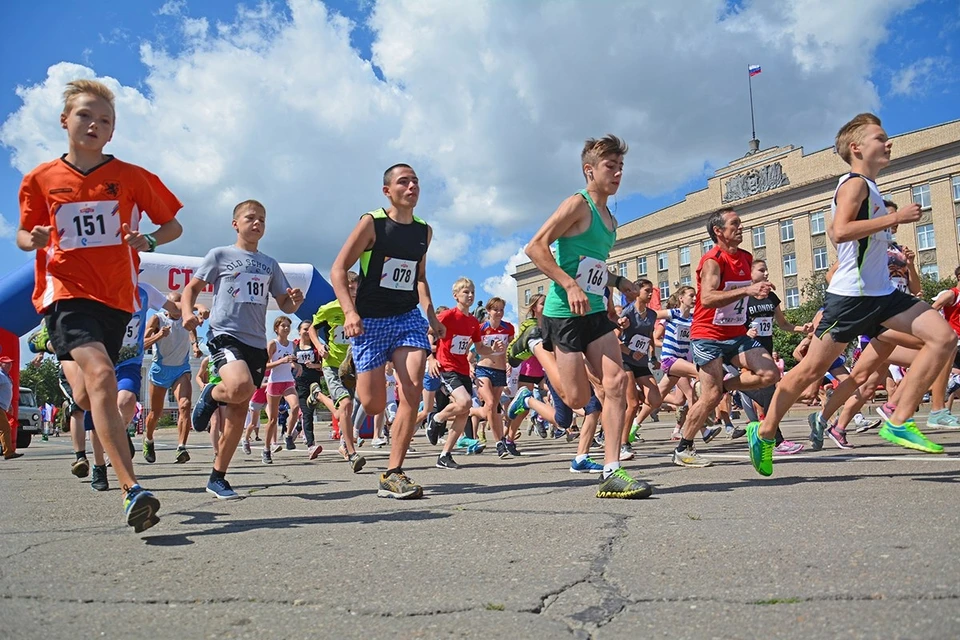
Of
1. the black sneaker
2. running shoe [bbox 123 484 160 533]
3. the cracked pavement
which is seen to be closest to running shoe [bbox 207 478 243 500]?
the cracked pavement

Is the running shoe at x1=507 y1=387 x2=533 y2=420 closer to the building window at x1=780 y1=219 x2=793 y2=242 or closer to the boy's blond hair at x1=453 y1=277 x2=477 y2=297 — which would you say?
the boy's blond hair at x1=453 y1=277 x2=477 y2=297

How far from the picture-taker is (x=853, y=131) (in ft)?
16.9

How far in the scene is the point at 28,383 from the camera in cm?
9106

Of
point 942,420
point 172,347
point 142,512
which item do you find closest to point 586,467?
point 142,512

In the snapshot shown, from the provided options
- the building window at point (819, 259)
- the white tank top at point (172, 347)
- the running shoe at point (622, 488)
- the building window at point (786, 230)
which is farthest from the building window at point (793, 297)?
the running shoe at point (622, 488)

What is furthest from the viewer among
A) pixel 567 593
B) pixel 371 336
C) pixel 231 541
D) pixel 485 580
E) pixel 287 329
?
pixel 287 329

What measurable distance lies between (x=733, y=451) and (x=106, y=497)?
19.6ft

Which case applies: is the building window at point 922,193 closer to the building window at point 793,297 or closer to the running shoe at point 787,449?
the building window at point 793,297

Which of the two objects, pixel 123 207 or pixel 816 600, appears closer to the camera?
pixel 816 600

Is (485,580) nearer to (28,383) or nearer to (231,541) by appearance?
(231,541)

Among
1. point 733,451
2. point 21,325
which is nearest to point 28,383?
point 21,325

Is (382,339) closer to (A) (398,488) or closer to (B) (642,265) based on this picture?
(A) (398,488)

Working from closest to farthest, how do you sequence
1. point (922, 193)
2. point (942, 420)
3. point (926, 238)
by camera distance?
point (942, 420)
point (926, 238)
point (922, 193)

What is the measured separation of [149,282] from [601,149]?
11956 millimetres
